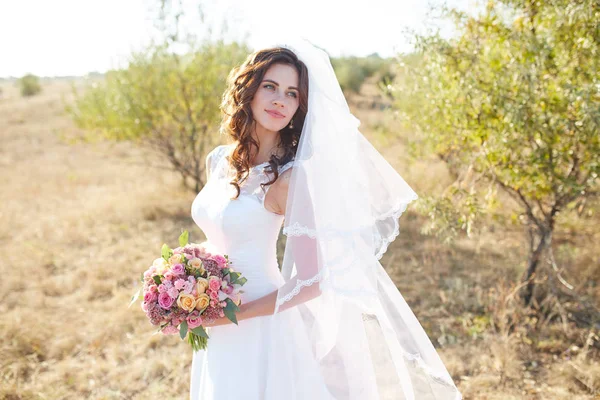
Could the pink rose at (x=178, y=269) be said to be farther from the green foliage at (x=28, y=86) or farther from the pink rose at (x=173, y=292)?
the green foliage at (x=28, y=86)

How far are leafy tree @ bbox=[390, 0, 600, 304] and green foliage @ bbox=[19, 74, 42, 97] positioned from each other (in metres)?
38.9

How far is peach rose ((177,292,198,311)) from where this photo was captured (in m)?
1.89

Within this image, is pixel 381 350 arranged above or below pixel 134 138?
above

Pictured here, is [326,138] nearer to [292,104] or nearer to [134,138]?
[292,104]

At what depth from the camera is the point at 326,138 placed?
2.07 m

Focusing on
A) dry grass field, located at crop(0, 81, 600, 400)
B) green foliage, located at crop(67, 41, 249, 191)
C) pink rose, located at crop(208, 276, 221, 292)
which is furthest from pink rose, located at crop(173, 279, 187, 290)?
green foliage, located at crop(67, 41, 249, 191)

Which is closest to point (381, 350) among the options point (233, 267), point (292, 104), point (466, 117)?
point (233, 267)

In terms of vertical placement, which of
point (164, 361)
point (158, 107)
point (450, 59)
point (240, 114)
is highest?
point (450, 59)

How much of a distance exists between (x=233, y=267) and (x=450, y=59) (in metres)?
2.97

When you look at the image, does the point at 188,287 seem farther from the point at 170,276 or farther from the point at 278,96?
the point at 278,96

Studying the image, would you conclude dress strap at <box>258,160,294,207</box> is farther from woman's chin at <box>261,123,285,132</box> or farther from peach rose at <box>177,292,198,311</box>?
peach rose at <box>177,292,198,311</box>

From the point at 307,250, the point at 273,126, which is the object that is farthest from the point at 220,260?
the point at 273,126

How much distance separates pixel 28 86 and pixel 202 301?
132ft

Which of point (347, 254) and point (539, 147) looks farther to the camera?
point (539, 147)
